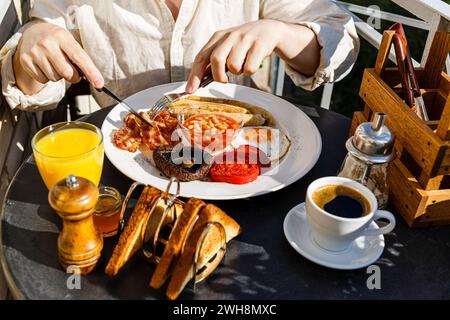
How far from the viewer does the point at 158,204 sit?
3.16 feet

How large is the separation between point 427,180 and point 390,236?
0.16m

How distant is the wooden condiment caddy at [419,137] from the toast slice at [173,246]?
53 cm

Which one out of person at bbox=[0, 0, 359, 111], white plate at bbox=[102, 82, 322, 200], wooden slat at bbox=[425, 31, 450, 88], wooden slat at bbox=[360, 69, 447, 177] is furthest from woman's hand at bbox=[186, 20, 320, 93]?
wooden slat at bbox=[425, 31, 450, 88]

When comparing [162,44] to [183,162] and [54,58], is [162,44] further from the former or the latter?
[183,162]

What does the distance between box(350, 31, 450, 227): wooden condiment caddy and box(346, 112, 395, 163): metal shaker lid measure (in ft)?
0.27

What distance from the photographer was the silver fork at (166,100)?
4.67 feet

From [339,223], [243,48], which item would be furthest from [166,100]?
[339,223]

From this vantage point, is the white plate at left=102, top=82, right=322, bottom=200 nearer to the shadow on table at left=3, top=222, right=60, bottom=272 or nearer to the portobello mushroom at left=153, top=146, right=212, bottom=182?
the portobello mushroom at left=153, top=146, right=212, bottom=182

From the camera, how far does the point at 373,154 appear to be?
1.01 m

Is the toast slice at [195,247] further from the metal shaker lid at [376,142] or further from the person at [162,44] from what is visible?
the person at [162,44]

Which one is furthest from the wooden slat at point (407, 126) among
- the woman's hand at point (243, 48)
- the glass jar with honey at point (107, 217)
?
the glass jar with honey at point (107, 217)

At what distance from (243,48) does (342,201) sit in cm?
57

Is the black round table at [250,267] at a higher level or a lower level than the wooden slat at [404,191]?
lower

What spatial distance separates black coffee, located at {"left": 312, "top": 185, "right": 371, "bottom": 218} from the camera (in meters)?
0.95
